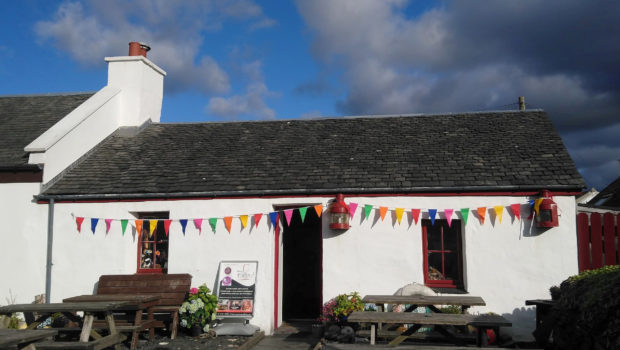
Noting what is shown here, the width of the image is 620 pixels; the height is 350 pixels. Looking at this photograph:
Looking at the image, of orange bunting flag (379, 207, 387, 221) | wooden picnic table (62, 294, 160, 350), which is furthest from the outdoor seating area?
wooden picnic table (62, 294, 160, 350)

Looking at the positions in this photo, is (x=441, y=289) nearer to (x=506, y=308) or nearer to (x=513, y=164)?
(x=506, y=308)

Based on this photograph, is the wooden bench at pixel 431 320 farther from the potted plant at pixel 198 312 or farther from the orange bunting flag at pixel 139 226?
the orange bunting flag at pixel 139 226

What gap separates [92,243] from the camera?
10820 millimetres

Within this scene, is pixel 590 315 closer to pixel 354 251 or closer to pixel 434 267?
pixel 434 267

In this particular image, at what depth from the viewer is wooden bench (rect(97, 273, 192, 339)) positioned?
9758 mm

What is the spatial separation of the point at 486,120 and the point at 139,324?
9.47m

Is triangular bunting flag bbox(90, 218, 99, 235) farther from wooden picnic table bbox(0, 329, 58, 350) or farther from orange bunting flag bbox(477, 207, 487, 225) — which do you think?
orange bunting flag bbox(477, 207, 487, 225)

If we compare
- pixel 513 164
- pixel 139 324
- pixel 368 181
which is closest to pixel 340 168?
pixel 368 181

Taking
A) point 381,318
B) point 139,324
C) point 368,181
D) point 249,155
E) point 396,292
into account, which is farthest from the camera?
point 249,155

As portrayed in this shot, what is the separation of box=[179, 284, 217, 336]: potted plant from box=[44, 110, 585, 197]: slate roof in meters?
2.18

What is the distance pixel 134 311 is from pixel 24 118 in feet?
23.2

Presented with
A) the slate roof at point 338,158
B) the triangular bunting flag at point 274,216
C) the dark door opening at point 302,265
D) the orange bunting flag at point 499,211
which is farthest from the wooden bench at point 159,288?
the orange bunting flag at point 499,211

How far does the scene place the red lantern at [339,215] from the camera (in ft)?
32.4

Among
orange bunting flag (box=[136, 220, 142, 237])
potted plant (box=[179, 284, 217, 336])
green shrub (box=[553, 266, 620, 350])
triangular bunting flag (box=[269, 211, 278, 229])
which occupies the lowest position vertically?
potted plant (box=[179, 284, 217, 336])
